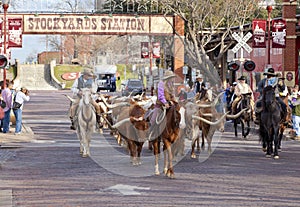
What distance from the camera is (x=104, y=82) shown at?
8106cm

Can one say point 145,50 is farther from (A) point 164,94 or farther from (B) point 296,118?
(A) point 164,94

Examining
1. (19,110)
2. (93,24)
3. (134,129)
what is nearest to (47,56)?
(93,24)

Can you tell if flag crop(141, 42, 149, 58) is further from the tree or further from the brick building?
the brick building

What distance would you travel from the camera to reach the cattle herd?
1723cm

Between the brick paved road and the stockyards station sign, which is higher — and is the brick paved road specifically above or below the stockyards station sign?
below

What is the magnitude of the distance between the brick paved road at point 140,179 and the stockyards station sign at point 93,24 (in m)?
22.7

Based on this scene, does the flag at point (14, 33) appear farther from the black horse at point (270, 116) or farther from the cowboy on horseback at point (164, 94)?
the cowboy on horseback at point (164, 94)

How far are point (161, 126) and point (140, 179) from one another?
4.43 ft

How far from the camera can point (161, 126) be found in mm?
17406

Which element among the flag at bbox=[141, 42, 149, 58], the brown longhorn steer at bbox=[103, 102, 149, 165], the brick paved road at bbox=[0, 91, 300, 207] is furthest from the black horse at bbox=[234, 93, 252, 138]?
the flag at bbox=[141, 42, 149, 58]

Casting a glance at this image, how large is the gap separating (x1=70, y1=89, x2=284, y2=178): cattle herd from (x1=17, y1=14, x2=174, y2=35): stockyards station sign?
22.4 m

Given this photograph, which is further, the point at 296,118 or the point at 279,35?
the point at 279,35

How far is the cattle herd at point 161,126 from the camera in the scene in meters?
17.2

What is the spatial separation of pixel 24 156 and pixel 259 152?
6.44 meters
